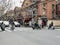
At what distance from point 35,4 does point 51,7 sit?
11.2m

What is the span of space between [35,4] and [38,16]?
6.70 m

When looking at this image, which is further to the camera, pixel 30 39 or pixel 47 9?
pixel 47 9

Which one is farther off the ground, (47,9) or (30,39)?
(47,9)

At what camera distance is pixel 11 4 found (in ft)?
258

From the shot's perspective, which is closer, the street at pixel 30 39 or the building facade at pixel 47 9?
the street at pixel 30 39

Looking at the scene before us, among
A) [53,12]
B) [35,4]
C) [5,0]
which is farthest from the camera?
[35,4]

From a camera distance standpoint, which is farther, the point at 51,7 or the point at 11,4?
the point at 11,4

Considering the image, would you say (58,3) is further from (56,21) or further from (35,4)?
(35,4)

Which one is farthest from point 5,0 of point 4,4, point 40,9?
point 40,9

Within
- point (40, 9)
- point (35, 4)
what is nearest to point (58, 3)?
point (40, 9)

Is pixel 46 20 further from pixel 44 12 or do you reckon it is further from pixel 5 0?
pixel 5 0

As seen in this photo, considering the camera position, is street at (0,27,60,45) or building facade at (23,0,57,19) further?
building facade at (23,0,57,19)

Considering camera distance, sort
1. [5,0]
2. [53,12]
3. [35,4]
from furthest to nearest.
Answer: [35,4] → [5,0] → [53,12]

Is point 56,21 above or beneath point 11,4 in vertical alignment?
beneath
